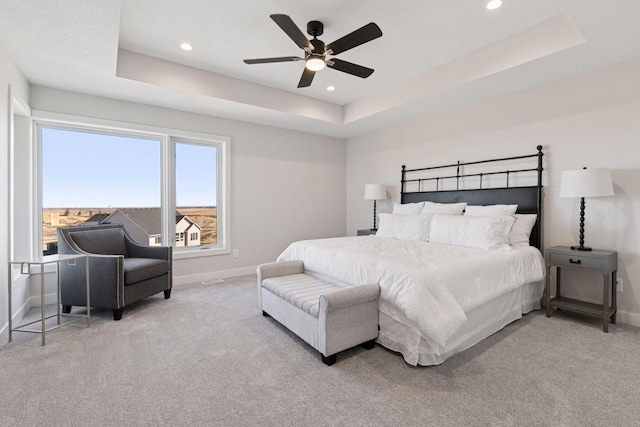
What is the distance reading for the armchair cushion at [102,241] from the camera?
130 inches

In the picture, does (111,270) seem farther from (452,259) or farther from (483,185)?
(483,185)

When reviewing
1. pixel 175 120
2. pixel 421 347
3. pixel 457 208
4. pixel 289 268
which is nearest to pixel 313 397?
pixel 421 347

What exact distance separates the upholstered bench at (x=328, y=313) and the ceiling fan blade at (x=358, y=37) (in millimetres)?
1924

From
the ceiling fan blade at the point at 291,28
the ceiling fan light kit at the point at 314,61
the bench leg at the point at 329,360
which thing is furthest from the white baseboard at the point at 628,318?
the ceiling fan blade at the point at 291,28

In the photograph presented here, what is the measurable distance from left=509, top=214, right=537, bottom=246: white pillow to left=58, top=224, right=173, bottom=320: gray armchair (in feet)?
13.1

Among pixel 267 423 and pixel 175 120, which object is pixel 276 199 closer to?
pixel 175 120

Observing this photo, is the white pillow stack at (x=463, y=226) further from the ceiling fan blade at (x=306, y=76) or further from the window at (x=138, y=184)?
the window at (x=138, y=184)

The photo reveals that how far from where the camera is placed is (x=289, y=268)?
3.19 metres

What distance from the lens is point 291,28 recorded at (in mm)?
2270

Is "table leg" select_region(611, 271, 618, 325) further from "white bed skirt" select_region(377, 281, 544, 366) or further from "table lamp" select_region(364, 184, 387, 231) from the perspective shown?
"table lamp" select_region(364, 184, 387, 231)

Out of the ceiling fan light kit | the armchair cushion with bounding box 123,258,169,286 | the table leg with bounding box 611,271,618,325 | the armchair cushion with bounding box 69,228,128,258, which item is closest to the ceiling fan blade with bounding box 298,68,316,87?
the ceiling fan light kit

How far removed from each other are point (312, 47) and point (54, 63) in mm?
2522

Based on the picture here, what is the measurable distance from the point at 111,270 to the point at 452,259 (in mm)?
3213

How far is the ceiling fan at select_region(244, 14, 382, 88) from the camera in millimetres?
2238
